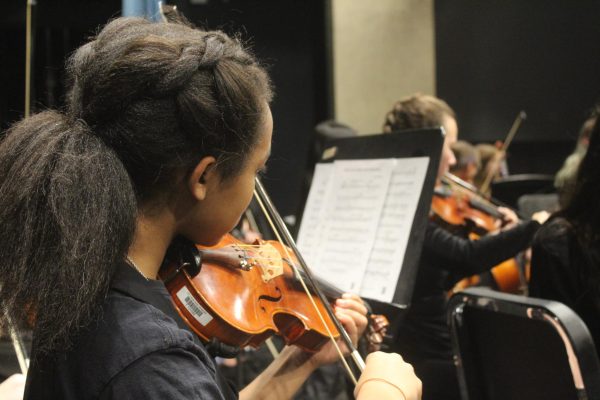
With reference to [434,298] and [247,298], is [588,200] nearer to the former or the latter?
[434,298]

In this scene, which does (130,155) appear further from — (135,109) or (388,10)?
(388,10)

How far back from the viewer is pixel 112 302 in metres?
0.78

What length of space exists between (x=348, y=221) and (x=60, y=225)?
91cm

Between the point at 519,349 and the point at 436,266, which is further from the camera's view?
the point at 436,266

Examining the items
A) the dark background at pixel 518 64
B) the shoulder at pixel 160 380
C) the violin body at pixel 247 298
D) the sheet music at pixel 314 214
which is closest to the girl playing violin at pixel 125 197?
the shoulder at pixel 160 380

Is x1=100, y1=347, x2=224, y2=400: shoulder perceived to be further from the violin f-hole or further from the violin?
the violin

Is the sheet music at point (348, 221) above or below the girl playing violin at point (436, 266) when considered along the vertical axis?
above

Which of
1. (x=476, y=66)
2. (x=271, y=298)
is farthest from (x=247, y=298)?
(x=476, y=66)

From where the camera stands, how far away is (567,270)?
5.20 ft

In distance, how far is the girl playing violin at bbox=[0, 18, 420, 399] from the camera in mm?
745

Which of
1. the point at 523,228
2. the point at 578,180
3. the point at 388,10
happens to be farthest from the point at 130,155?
the point at 388,10

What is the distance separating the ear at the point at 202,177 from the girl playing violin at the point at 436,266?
1.30 m

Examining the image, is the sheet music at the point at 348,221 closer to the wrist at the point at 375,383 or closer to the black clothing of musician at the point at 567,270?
the black clothing of musician at the point at 567,270

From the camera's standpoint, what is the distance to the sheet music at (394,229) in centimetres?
144
